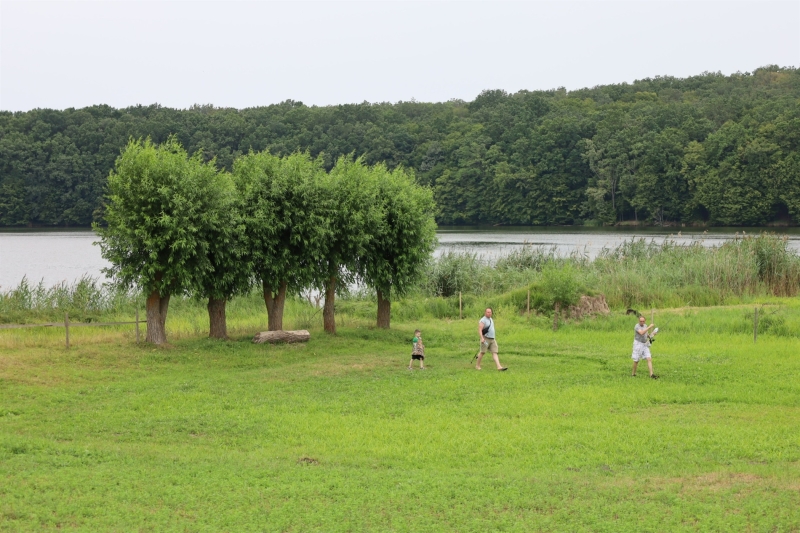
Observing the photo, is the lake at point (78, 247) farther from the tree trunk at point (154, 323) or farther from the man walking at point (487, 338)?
the tree trunk at point (154, 323)

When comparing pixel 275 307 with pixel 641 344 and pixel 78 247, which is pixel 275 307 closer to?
pixel 641 344

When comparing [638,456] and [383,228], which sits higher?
[383,228]

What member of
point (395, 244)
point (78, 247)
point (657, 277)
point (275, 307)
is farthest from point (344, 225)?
point (78, 247)

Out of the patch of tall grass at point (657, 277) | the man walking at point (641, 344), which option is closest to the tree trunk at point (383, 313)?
the patch of tall grass at point (657, 277)

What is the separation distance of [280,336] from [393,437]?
1127 centimetres

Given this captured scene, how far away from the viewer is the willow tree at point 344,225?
26.5 m

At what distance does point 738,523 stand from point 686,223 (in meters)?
97.9

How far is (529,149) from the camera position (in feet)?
389

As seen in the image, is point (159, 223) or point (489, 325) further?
point (159, 223)

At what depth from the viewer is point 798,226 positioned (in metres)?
91.6

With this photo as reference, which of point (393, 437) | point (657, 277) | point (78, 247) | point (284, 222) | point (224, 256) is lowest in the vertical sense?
point (393, 437)

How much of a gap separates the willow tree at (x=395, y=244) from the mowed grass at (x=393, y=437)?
3183mm

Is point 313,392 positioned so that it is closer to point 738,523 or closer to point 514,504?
point 514,504

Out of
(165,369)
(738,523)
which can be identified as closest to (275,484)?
(738,523)
